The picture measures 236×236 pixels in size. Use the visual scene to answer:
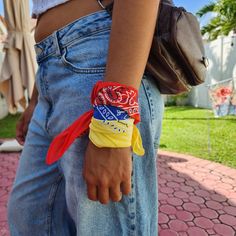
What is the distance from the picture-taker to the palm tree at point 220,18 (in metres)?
11.3

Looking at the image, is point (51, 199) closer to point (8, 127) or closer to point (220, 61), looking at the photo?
point (8, 127)

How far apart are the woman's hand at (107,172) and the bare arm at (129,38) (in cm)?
17

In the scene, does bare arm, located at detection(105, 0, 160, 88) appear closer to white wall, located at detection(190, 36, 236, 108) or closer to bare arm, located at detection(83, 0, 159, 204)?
bare arm, located at detection(83, 0, 159, 204)

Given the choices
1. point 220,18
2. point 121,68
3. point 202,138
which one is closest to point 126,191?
point 121,68

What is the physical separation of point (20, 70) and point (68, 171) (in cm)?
318

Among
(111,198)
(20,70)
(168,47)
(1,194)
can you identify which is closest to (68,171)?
(111,198)

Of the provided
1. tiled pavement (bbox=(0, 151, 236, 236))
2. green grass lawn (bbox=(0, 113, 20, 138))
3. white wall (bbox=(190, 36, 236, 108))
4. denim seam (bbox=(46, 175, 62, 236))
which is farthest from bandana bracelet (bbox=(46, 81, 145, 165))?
white wall (bbox=(190, 36, 236, 108))

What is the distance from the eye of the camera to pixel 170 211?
2561 mm

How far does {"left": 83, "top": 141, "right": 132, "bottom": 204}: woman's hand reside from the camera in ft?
2.17

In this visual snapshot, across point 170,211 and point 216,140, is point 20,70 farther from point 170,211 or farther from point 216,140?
point 216,140

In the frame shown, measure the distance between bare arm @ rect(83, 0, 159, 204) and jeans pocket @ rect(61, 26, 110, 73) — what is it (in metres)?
0.05

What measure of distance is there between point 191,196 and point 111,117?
2.44m

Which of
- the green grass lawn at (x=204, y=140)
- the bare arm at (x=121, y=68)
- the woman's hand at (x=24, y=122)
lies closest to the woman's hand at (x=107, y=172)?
the bare arm at (x=121, y=68)

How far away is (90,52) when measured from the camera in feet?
2.43
